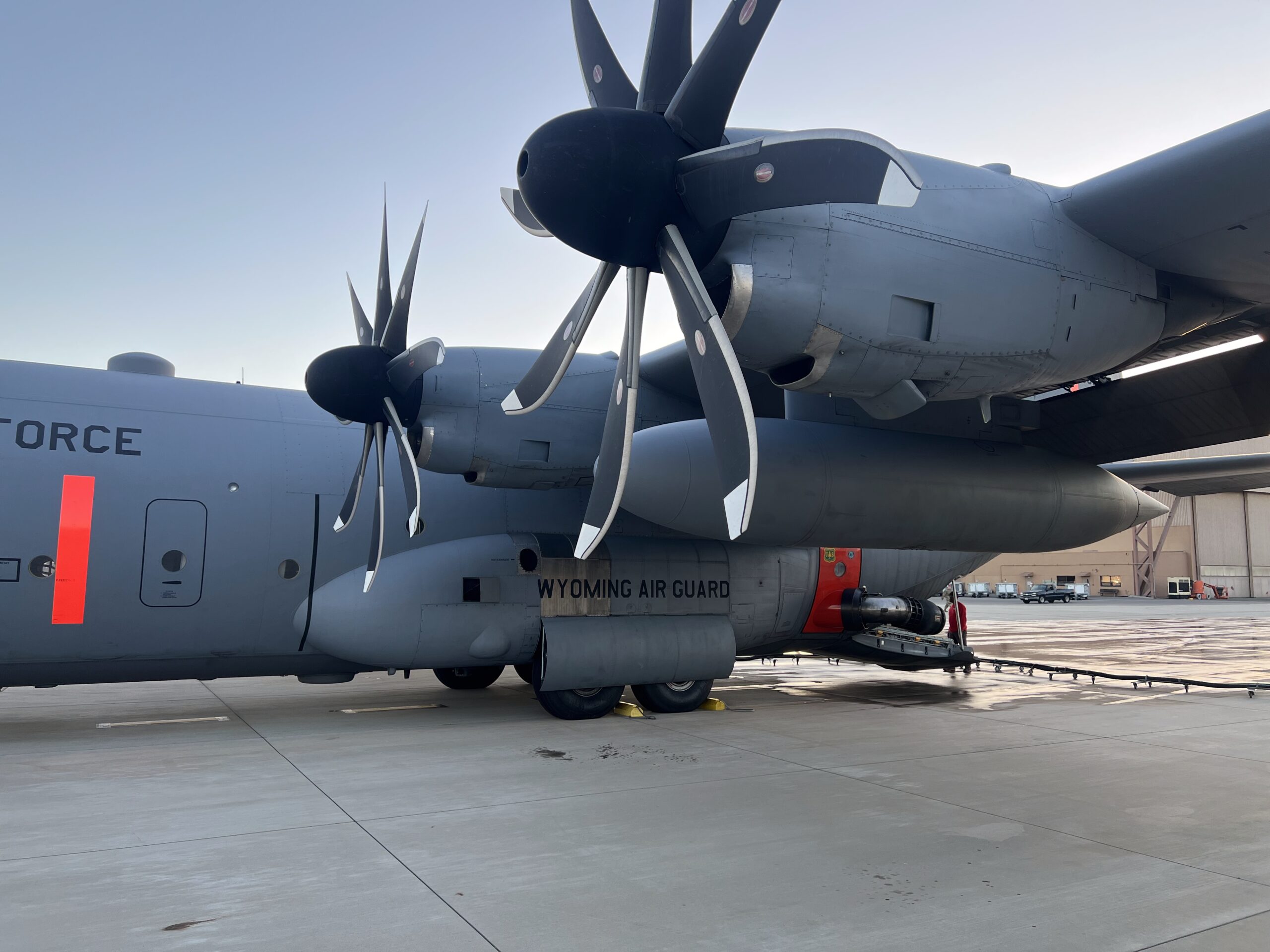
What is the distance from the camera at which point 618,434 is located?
5.69 meters

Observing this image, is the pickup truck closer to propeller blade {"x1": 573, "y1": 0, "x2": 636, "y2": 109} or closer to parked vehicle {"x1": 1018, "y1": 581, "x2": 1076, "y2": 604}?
parked vehicle {"x1": 1018, "y1": 581, "x2": 1076, "y2": 604}

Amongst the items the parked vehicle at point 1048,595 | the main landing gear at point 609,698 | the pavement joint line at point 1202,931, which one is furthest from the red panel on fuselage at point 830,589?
the parked vehicle at point 1048,595

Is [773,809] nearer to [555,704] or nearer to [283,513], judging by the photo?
[555,704]

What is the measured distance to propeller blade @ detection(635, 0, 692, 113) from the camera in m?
5.61

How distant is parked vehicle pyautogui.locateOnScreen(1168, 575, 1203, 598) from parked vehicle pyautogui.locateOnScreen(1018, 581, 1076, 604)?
28.5 ft

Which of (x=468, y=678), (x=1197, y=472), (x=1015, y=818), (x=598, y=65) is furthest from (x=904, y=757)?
(x=1197, y=472)

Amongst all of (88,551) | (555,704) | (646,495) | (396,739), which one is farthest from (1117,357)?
(88,551)

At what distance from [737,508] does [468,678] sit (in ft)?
29.3

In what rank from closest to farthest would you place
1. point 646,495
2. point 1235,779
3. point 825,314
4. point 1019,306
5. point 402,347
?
point 825,314
point 1019,306
point 1235,779
point 646,495
point 402,347

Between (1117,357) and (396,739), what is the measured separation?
7267 millimetres

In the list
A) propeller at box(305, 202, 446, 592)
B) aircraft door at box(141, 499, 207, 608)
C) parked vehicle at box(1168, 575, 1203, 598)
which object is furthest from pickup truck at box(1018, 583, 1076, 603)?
aircraft door at box(141, 499, 207, 608)

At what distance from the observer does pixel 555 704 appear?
9.90m

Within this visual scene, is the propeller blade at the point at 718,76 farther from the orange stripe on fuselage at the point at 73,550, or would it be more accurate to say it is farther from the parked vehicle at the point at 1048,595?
the parked vehicle at the point at 1048,595

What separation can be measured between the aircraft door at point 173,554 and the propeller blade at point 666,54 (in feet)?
20.9
